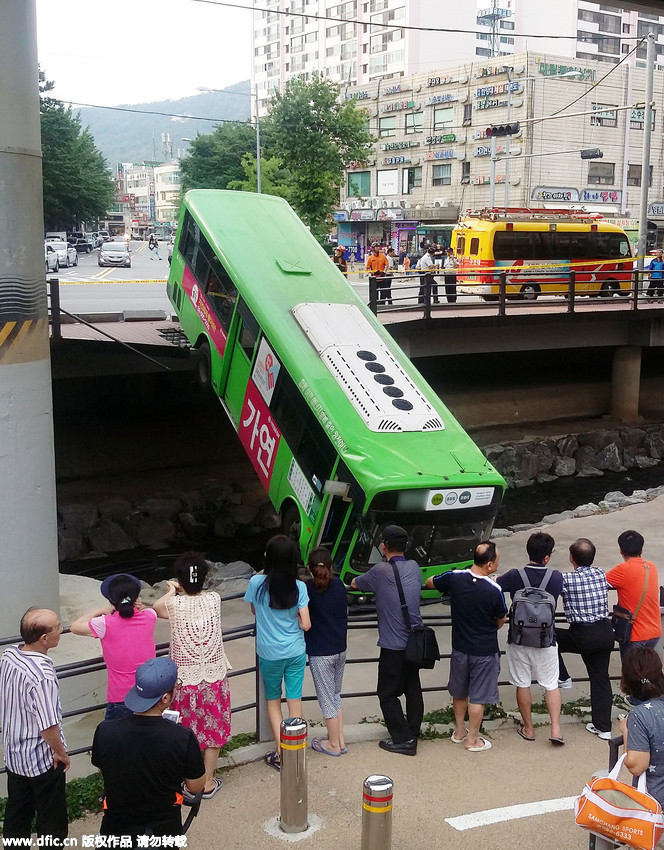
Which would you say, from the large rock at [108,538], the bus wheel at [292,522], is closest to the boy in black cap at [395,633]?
the bus wheel at [292,522]

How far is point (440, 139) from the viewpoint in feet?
194

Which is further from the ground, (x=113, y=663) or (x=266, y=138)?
(x=266, y=138)

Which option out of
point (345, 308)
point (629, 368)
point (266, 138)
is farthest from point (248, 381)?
point (266, 138)

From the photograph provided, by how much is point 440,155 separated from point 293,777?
190 ft

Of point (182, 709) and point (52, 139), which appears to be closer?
point (182, 709)

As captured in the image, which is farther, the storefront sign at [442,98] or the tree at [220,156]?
the tree at [220,156]

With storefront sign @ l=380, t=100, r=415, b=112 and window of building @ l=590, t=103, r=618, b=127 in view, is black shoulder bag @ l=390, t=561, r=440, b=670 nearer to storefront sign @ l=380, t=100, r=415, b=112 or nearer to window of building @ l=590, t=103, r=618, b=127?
window of building @ l=590, t=103, r=618, b=127

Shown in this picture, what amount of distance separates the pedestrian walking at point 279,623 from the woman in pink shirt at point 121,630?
0.80m

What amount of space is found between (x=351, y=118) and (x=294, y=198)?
563 centimetres

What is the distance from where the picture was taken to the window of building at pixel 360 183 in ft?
218

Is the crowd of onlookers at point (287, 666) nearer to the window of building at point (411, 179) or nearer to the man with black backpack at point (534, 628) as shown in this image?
the man with black backpack at point (534, 628)

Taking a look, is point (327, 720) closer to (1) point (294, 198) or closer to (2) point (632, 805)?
(2) point (632, 805)

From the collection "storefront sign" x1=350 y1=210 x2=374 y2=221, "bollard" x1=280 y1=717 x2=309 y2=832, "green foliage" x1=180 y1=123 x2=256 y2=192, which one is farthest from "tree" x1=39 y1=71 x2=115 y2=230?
"bollard" x1=280 y1=717 x2=309 y2=832

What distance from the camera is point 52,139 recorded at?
→ 67.8m
